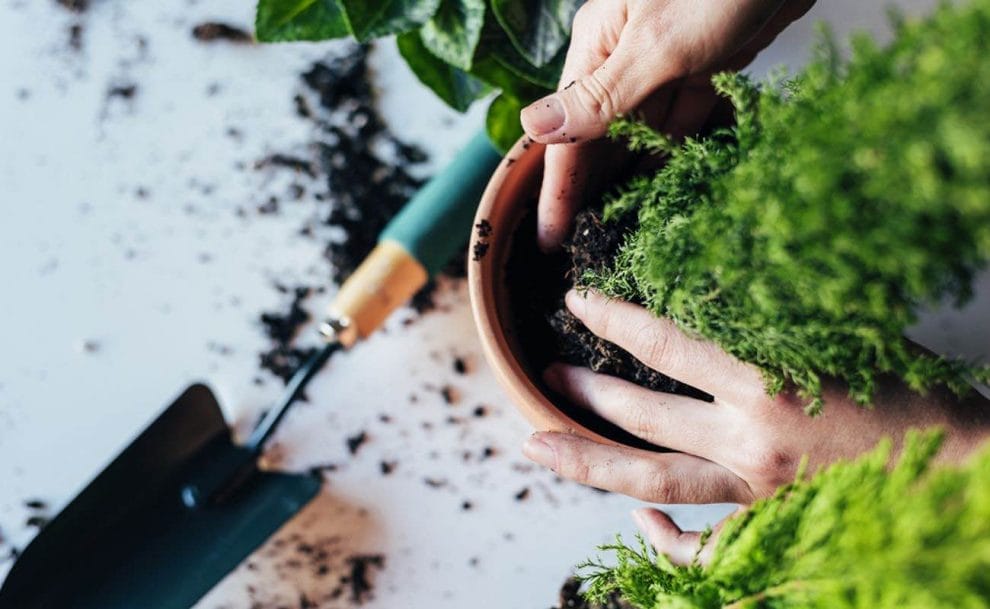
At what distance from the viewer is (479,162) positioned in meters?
1.01

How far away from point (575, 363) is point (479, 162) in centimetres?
29

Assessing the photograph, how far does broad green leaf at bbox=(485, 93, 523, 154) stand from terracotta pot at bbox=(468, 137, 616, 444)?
0.11 metres

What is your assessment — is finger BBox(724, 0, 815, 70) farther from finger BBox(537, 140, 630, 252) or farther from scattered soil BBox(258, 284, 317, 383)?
scattered soil BBox(258, 284, 317, 383)

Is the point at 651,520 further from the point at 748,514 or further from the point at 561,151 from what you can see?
the point at 561,151

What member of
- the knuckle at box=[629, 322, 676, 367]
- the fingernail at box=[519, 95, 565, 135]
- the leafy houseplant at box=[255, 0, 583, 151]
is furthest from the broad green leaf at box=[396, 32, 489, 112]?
the knuckle at box=[629, 322, 676, 367]

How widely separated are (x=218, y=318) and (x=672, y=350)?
0.66 m

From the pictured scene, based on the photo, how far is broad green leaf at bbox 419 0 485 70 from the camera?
2.83ft

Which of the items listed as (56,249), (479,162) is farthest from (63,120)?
(479,162)

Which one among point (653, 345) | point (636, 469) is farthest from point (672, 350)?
point (636, 469)

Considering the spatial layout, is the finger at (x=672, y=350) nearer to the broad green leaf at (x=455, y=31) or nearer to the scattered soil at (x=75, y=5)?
the broad green leaf at (x=455, y=31)

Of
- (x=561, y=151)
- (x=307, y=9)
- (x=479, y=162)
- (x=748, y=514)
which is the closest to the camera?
(x=748, y=514)

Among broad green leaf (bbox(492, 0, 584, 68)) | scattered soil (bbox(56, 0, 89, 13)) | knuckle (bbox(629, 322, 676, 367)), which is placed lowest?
knuckle (bbox(629, 322, 676, 367))

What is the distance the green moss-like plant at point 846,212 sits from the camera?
399 millimetres

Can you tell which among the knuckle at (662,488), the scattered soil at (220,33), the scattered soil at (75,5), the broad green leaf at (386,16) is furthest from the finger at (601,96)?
the scattered soil at (75,5)
